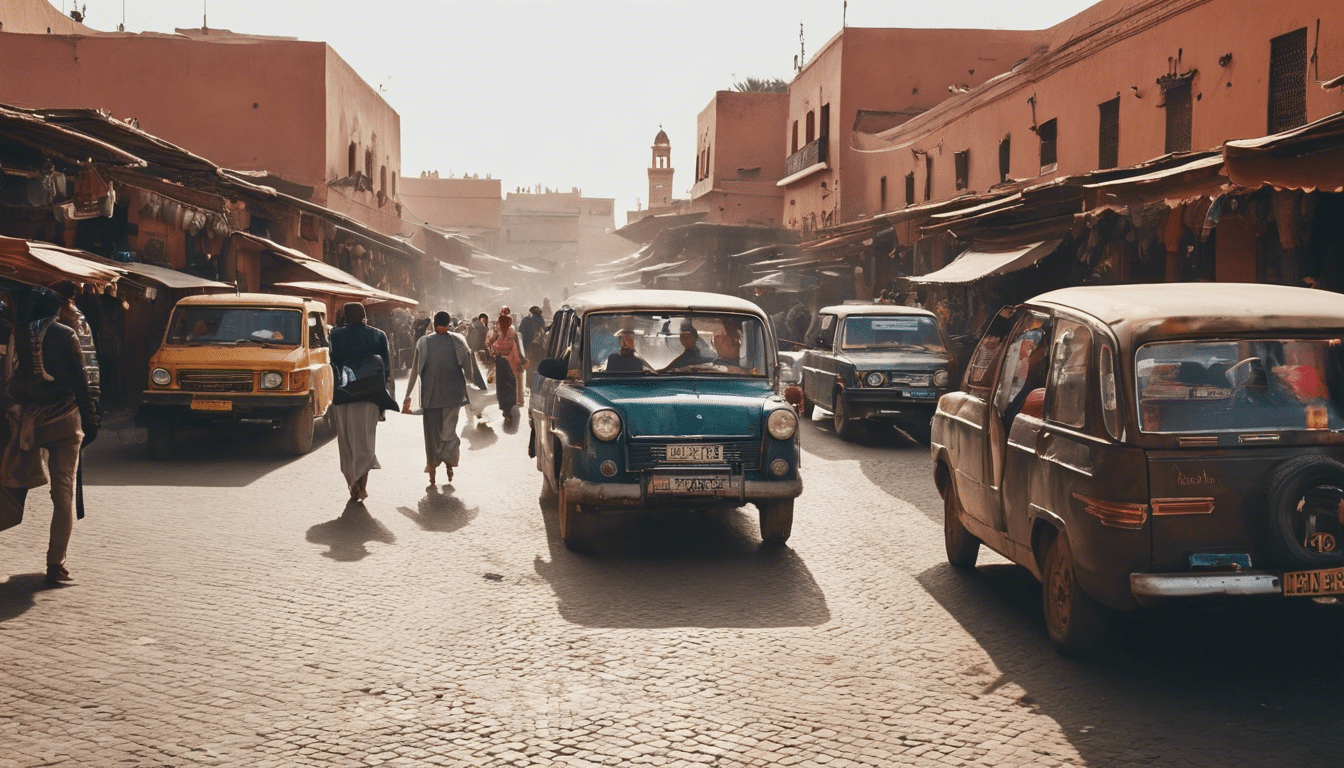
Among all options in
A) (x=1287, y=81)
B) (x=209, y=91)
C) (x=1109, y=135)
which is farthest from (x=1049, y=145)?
(x=209, y=91)

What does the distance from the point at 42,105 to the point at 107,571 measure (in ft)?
112

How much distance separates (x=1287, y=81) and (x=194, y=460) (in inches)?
535

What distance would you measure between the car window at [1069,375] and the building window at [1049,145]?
1754cm

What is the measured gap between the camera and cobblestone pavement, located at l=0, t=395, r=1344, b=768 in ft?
15.1

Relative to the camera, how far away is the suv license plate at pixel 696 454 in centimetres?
820

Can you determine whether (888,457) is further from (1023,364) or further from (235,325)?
(235,325)

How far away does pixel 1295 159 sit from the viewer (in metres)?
10.2

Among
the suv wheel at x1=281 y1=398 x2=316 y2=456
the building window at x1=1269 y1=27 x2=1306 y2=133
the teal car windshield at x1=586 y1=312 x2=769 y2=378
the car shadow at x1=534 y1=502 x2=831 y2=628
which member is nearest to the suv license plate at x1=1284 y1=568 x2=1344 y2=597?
the car shadow at x1=534 y1=502 x2=831 y2=628

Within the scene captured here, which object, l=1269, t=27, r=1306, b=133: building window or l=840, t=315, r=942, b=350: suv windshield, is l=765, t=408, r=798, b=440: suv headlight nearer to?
l=840, t=315, r=942, b=350: suv windshield

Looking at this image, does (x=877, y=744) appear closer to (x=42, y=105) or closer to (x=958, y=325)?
(x=958, y=325)

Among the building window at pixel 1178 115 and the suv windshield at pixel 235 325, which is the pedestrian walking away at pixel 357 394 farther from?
the building window at pixel 1178 115

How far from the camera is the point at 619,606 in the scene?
273 inches

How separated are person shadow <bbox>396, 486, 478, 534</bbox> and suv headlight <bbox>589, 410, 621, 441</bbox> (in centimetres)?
187

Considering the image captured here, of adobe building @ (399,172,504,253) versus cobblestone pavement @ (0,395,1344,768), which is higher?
adobe building @ (399,172,504,253)
